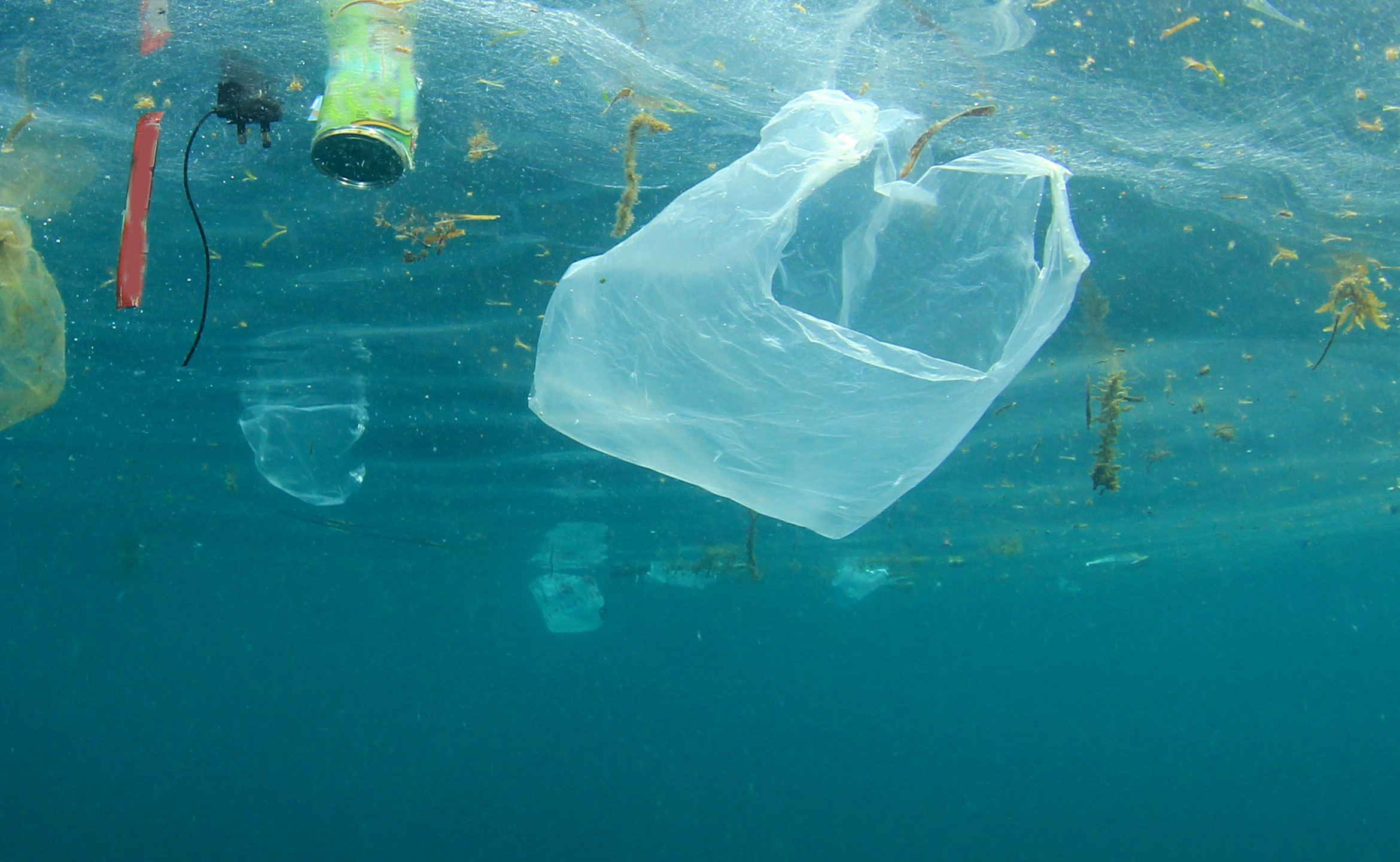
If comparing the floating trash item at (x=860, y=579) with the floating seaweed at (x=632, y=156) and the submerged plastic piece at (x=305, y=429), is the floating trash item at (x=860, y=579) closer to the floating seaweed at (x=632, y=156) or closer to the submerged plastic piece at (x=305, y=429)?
the submerged plastic piece at (x=305, y=429)

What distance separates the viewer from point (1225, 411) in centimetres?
1291

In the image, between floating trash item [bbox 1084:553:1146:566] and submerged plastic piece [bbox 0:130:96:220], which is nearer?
submerged plastic piece [bbox 0:130:96:220]

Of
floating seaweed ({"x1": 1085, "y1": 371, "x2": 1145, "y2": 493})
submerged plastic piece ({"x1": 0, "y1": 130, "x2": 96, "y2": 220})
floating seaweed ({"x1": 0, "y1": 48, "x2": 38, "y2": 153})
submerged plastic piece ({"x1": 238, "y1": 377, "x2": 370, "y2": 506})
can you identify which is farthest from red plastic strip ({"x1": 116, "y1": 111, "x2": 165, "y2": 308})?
submerged plastic piece ({"x1": 238, "y1": 377, "x2": 370, "y2": 506})

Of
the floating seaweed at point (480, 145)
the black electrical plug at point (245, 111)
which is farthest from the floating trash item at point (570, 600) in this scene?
the black electrical plug at point (245, 111)

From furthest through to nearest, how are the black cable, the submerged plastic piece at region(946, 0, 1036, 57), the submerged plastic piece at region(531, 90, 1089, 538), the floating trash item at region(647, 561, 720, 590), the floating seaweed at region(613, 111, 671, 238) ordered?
the floating trash item at region(647, 561, 720, 590) → the floating seaweed at region(613, 111, 671, 238) → the submerged plastic piece at region(946, 0, 1036, 57) → the submerged plastic piece at region(531, 90, 1089, 538) → the black cable

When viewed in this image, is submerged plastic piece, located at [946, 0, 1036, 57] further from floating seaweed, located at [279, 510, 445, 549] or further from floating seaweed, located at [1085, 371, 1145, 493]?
floating seaweed, located at [279, 510, 445, 549]

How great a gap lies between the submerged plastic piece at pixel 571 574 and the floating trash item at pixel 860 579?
29.3ft

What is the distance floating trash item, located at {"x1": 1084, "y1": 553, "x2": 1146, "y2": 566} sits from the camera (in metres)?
27.2

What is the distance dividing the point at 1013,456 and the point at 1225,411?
3473 mm

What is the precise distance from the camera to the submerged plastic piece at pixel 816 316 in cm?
352

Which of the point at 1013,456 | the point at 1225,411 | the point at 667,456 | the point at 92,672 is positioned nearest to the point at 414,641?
the point at 92,672

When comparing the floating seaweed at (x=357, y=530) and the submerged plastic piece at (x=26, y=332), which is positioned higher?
the submerged plastic piece at (x=26, y=332)

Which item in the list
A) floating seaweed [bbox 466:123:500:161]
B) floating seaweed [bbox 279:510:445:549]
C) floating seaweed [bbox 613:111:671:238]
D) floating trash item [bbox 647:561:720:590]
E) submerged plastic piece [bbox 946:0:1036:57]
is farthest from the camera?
floating trash item [bbox 647:561:720:590]

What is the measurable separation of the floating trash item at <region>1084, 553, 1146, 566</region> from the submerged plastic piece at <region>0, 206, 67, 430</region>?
94.2ft
